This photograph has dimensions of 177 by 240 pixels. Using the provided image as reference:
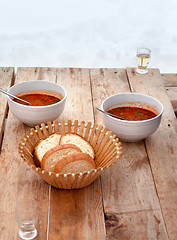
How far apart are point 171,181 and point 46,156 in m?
0.49

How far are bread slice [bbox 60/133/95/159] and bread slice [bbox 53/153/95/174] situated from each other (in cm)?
13

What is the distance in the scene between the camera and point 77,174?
110 centimetres

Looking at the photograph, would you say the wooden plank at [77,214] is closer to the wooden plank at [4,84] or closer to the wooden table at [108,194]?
the wooden table at [108,194]

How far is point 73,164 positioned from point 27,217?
0.23 metres

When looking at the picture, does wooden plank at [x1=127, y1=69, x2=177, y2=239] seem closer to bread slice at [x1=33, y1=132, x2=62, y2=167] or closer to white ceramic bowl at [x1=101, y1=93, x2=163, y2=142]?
white ceramic bowl at [x1=101, y1=93, x2=163, y2=142]

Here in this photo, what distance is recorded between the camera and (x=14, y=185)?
4.17 feet

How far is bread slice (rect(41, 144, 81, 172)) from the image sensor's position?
1.20 meters

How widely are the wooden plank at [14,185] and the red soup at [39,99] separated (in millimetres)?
122

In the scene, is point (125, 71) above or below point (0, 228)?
below
